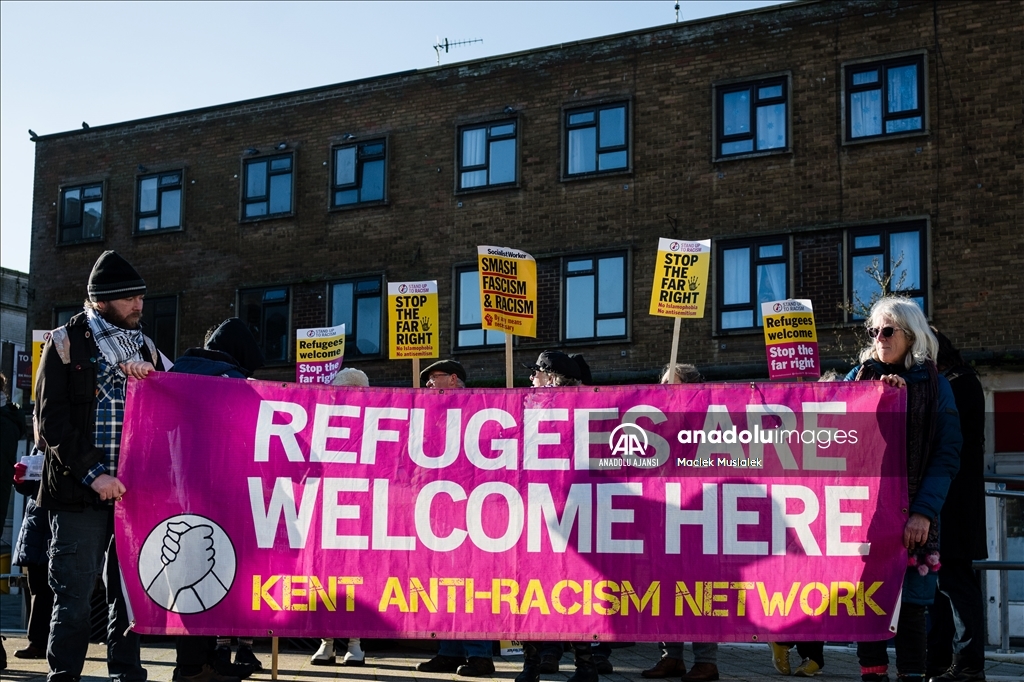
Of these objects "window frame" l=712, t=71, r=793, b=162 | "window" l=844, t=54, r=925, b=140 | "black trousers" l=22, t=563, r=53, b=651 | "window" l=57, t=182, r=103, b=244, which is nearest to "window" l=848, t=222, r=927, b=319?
"window" l=844, t=54, r=925, b=140

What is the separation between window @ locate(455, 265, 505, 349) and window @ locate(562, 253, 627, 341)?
164cm

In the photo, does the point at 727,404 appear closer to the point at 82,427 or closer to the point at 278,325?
the point at 82,427

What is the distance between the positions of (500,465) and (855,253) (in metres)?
16.9

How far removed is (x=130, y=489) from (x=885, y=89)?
18745 mm

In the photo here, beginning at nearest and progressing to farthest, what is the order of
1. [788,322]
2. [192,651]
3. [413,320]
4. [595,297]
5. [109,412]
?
[109,412] → [192,651] → [413,320] → [788,322] → [595,297]

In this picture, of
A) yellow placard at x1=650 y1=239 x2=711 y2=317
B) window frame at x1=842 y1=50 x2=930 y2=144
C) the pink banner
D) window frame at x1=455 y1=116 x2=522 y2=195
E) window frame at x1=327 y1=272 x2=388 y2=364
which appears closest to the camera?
the pink banner

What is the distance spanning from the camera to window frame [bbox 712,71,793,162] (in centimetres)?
2323

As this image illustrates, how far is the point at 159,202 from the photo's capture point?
98.1 feet

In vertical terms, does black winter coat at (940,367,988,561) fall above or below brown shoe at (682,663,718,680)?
above

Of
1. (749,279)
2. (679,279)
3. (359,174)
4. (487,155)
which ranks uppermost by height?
(487,155)

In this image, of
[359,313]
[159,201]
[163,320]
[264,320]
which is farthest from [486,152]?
[163,320]

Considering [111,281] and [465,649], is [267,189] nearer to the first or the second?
[465,649]

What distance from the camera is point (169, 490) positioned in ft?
22.5

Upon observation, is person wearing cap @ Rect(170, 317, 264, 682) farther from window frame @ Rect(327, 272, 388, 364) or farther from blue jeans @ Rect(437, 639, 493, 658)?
window frame @ Rect(327, 272, 388, 364)
